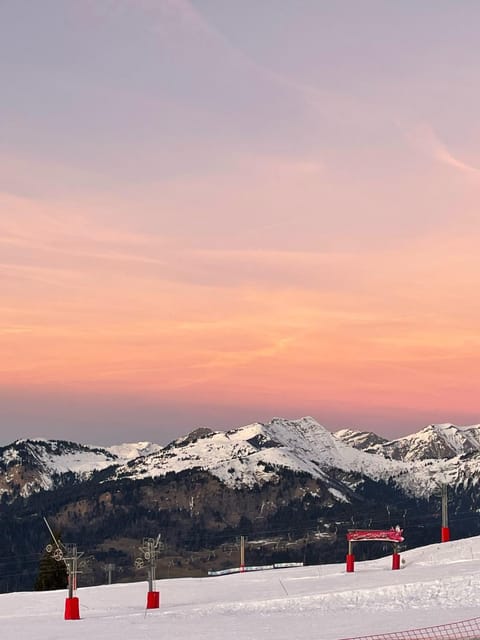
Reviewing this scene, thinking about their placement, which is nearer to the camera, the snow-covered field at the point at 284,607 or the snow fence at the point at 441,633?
the snow fence at the point at 441,633

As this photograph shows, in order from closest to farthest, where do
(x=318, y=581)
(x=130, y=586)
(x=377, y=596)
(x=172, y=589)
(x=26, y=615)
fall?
1. (x=377, y=596)
2. (x=26, y=615)
3. (x=318, y=581)
4. (x=172, y=589)
5. (x=130, y=586)

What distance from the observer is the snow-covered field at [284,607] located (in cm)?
3609

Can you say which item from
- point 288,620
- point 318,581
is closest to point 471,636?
point 288,620

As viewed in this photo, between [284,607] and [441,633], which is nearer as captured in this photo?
[441,633]

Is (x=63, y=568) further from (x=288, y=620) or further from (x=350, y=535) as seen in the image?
(x=288, y=620)

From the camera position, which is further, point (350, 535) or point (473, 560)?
point (350, 535)

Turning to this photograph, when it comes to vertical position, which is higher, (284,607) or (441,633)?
(441,633)

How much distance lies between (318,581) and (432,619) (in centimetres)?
2352

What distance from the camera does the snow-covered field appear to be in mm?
36094

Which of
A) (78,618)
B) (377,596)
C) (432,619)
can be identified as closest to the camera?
(432,619)

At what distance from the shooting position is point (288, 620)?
3834 cm

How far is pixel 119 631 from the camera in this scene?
40125 millimetres

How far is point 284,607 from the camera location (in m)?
42.5

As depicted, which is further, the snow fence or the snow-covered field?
the snow-covered field
